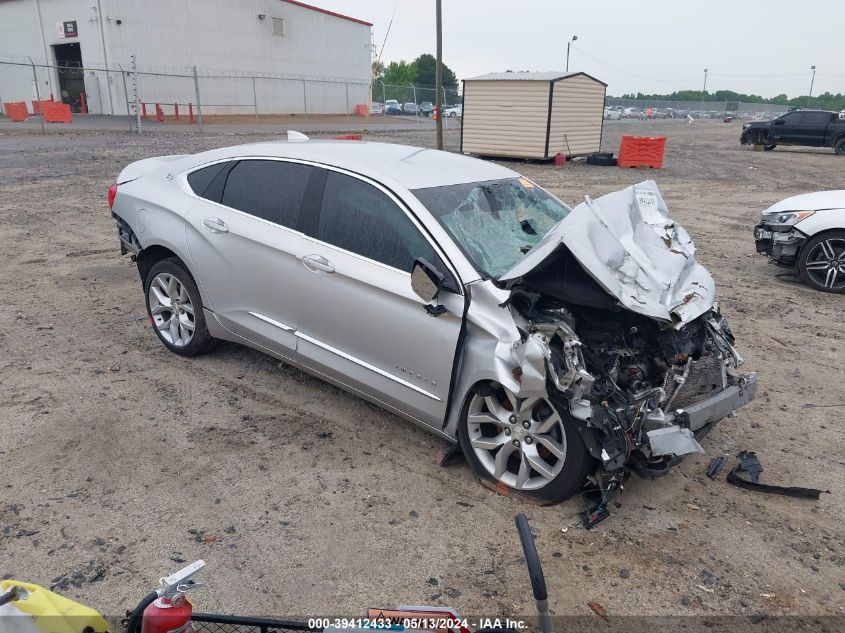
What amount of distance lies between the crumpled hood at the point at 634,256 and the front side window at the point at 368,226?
1.93 feet

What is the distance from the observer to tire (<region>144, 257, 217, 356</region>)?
4902mm

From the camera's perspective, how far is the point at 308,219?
4238 millimetres

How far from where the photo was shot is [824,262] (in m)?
7.36

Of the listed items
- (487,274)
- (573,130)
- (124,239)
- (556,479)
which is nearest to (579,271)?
(487,274)

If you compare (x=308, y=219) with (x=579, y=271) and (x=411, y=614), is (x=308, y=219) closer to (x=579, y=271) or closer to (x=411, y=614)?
(x=579, y=271)

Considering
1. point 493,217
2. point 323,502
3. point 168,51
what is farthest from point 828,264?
point 168,51

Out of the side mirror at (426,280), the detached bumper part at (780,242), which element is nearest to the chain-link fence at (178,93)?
the detached bumper part at (780,242)

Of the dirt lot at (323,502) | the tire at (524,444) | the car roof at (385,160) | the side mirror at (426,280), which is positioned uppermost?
the car roof at (385,160)

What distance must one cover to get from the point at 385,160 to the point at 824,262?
5626mm

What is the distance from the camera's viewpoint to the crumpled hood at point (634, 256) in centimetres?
325

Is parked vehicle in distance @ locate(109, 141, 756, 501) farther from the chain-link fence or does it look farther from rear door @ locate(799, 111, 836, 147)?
the chain-link fence

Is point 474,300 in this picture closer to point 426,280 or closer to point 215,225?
point 426,280

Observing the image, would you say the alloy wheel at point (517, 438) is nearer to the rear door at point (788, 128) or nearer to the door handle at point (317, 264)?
the door handle at point (317, 264)

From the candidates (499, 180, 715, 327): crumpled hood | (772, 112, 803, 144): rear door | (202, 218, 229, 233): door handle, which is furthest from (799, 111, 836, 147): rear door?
(202, 218, 229, 233): door handle
